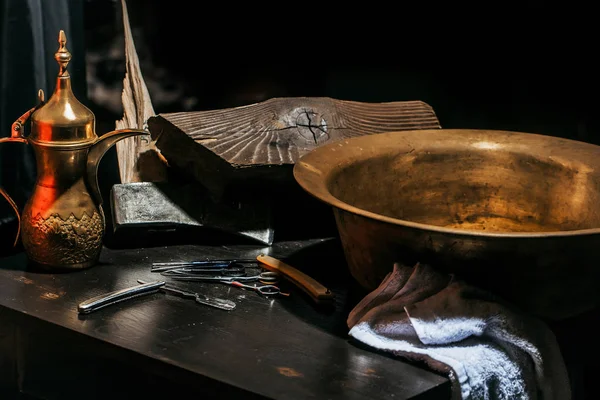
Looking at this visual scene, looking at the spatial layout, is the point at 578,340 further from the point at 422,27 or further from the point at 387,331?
the point at 422,27

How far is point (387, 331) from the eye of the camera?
142 centimetres

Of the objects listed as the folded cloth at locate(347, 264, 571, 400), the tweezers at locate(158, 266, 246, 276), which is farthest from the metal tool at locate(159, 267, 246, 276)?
the folded cloth at locate(347, 264, 571, 400)

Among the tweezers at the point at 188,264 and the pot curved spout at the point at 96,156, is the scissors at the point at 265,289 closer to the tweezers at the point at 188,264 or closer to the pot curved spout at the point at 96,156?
the tweezers at the point at 188,264

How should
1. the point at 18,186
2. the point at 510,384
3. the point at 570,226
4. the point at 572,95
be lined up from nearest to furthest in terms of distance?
the point at 510,384, the point at 570,226, the point at 18,186, the point at 572,95

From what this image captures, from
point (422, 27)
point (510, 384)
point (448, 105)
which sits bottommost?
point (510, 384)

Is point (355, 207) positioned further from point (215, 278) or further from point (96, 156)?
point (96, 156)

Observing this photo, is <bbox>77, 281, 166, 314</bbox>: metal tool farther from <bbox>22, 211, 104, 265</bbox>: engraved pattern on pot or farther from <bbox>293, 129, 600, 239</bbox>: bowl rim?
<bbox>293, 129, 600, 239</bbox>: bowl rim

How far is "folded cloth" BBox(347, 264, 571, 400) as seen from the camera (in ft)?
4.44

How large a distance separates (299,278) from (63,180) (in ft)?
1.51

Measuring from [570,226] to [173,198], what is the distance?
80 centimetres

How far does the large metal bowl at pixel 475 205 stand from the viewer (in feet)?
4.63

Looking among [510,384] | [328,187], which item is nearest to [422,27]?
[328,187]

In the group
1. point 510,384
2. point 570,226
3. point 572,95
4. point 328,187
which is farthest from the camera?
point 572,95

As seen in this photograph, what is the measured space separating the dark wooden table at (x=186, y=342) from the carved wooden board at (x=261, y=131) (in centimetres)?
17
